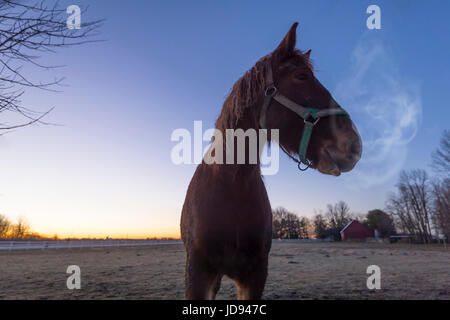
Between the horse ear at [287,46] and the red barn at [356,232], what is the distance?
152 feet

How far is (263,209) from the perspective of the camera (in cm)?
236

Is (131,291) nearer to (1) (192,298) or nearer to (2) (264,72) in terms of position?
(1) (192,298)

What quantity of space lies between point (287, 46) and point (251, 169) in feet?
3.54

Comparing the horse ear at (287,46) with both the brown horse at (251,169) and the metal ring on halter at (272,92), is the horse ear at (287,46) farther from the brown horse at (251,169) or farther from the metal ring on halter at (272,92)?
the metal ring on halter at (272,92)

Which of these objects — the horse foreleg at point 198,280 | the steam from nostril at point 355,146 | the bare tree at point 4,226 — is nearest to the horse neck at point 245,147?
the steam from nostril at point 355,146

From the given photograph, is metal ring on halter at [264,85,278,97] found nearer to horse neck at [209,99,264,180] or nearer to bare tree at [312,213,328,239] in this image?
horse neck at [209,99,264,180]

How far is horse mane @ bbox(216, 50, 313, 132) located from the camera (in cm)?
202

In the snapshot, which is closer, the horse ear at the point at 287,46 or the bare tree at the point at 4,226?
the horse ear at the point at 287,46

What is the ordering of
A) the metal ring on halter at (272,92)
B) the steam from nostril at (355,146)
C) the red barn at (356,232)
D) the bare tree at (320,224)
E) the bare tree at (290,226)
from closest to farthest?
the steam from nostril at (355,146) < the metal ring on halter at (272,92) < the bare tree at (320,224) < the red barn at (356,232) < the bare tree at (290,226)

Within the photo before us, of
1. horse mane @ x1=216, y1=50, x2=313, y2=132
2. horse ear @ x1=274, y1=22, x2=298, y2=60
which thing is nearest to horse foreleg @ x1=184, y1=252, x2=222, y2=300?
horse mane @ x1=216, y1=50, x2=313, y2=132

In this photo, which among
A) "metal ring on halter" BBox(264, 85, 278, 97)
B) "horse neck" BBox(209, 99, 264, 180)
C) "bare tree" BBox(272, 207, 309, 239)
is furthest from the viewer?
"bare tree" BBox(272, 207, 309, 239)

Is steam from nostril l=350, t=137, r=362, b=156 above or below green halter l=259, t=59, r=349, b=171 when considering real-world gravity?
below

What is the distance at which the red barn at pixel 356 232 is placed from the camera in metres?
42.4
